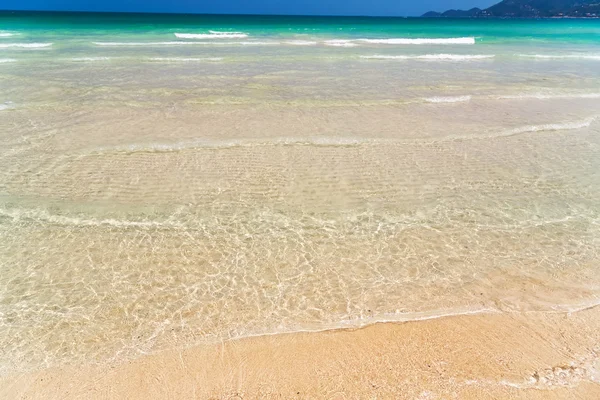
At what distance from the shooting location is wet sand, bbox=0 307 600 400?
3.77 meters

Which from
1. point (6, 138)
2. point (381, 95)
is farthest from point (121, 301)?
point (381, 95)

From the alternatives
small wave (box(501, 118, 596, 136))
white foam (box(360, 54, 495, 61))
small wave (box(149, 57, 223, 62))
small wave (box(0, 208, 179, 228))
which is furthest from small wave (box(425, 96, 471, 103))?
small wave (box(149, 57, 223, 62))

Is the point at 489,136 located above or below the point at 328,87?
below

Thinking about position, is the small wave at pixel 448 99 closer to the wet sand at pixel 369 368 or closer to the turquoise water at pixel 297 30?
the wet sand at pixel 369 368

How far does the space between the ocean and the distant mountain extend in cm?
16300

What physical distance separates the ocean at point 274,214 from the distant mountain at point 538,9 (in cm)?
16300

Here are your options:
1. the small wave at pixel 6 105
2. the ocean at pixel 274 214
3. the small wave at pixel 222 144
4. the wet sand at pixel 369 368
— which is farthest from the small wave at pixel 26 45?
the wet sand at pixel 369 368

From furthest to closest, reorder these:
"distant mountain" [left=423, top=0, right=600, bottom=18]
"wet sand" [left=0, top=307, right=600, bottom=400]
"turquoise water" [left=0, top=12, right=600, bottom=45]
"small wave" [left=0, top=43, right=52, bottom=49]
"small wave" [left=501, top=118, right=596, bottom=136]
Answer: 1. "distant mountain" [left=423, top=0, right=600, bottom=18]
2. "turquoise water" [left=0, top=12, right=600, bottom=45]
3. "small wave" [left=0, top=43, right=52, bottom=49]
4. "small wave" [left=501, top=118, right=596, bottom=136]
5. "wet sand" [left=0, top=307, right=600, bottom=400]

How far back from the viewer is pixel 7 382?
3791mm

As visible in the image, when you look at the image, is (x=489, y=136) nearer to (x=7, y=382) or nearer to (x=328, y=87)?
(x=328, y=87)

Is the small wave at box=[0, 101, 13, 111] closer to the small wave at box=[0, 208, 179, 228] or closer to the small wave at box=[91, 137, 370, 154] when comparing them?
the small wave at box=[91, 137, 370, 154]

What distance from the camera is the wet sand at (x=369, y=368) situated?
3.77 m

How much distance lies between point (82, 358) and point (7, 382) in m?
0.67

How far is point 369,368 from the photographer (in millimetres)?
4020
